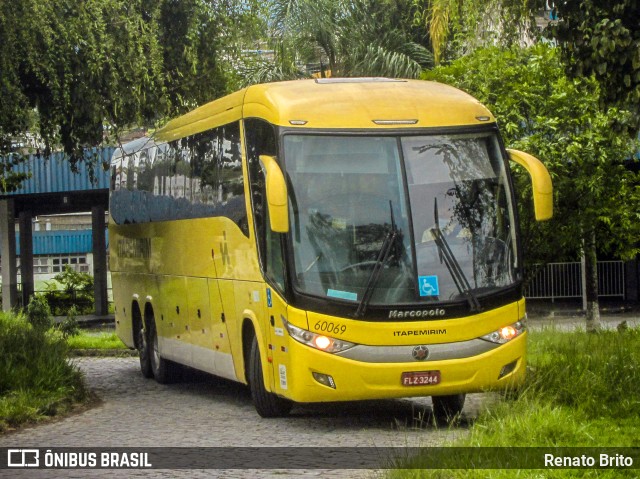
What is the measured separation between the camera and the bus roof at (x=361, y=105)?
13.5 meters

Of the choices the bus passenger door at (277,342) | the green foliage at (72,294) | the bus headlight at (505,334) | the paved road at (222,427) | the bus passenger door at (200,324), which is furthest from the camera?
the green foliage at (72,294)

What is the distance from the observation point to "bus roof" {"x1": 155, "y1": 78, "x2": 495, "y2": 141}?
1349 cm

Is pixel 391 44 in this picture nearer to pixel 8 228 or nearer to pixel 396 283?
pixel 8 228

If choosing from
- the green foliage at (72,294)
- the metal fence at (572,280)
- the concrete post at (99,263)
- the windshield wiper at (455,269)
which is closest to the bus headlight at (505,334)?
the windshield wiper at (455,269)

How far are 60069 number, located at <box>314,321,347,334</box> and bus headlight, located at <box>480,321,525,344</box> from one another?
1.38m

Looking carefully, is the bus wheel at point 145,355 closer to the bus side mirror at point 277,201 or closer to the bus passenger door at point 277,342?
the bus passenger door at point 277,342

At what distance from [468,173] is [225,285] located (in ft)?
11.7

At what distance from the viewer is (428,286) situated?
12844 millimetres

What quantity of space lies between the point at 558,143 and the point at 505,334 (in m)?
9.37

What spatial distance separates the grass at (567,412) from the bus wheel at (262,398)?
2510mm

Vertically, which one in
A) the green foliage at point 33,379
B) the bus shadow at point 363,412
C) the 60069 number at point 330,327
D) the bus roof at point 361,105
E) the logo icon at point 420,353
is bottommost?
the bus shadow at point 363,412

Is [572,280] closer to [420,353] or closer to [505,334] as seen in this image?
[505,334]

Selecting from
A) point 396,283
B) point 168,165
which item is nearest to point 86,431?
point 396,283

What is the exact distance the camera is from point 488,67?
2284cm
